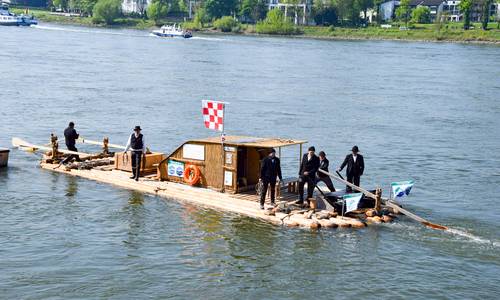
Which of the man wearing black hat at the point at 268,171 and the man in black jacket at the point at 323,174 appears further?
the man in black jacket at the point at 323,174

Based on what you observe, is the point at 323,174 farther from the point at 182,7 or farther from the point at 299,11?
the point at 182,7

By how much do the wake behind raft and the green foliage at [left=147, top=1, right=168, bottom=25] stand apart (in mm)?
159221

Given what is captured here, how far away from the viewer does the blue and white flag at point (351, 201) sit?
19797 millimetres

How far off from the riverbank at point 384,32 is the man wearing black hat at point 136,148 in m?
122

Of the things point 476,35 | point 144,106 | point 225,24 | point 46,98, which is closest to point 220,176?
point 144,106

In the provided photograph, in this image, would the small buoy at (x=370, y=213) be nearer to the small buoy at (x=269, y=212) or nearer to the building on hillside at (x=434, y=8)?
the small buoy at (x=269, y=212)

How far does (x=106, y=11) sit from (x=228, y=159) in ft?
514

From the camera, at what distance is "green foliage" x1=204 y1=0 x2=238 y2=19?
17712 cm

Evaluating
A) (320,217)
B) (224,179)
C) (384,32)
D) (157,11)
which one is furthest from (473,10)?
(320,217)

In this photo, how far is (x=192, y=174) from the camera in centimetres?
2261

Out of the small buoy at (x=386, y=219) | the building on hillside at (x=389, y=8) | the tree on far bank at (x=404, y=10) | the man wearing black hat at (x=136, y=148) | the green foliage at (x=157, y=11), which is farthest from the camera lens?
the building on hillside at (x=389, y=8)

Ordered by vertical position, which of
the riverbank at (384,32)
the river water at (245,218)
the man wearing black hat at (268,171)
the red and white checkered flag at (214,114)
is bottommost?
the river water at (245,218)

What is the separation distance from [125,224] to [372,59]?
244 ft

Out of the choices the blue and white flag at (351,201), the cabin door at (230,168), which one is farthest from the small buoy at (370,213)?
the cabin door at (230,168)
